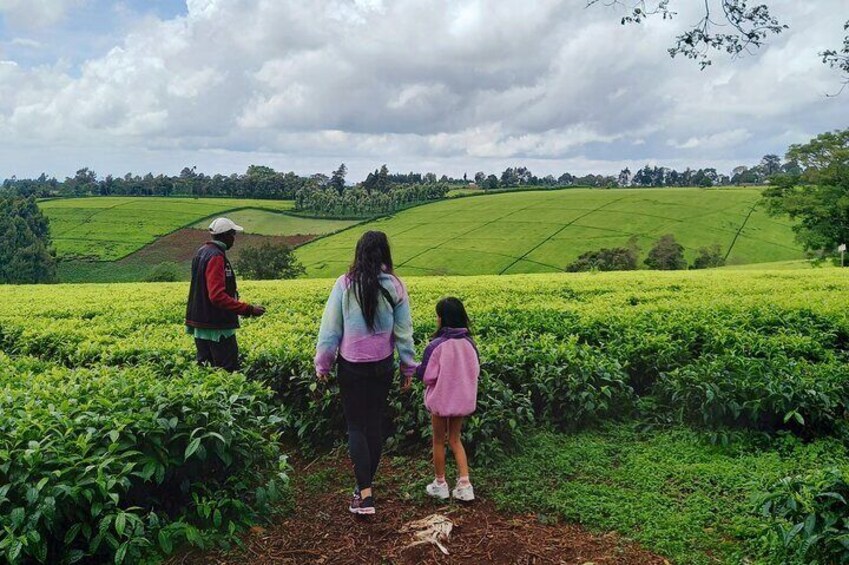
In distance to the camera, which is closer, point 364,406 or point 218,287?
point 364,406

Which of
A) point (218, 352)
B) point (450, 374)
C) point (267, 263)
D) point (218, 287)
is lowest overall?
point (267, 263)

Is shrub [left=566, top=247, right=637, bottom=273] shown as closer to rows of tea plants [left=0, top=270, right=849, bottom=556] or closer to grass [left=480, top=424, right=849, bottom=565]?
rows of tea plants [left=0, top=270, right=849, bottom=556]

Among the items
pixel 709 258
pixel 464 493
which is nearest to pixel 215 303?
pixel 464 493

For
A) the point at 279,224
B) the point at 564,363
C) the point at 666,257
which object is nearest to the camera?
the point at 564,363

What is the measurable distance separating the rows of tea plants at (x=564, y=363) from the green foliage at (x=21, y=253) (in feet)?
187

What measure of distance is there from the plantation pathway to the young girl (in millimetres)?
223

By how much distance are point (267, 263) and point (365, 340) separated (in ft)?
186

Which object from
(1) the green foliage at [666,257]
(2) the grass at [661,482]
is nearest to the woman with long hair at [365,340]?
(2) the grass at [661,482]

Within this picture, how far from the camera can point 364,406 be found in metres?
5.20

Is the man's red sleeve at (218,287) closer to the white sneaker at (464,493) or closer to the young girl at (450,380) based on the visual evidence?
the young girl at (450,380)

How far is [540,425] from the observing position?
679 cm

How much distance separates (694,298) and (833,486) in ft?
26.8

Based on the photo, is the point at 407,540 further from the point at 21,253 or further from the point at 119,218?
the point at 119,218

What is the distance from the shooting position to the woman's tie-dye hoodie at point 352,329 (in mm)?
5043
